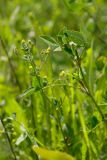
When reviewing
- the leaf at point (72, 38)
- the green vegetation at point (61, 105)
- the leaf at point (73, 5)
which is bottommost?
the green vegetation at point (61, 105)

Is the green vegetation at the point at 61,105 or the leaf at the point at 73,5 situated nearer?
the green vegetation at the point at 61,105

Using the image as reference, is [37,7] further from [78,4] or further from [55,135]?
[55,135]

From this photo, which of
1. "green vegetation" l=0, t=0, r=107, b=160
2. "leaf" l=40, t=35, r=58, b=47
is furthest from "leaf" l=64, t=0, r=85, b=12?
"leaf" l=40, t=35, r=58, b=47

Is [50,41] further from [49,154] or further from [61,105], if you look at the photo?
[49,154]

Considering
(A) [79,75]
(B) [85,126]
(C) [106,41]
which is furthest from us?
(C) [106,41]

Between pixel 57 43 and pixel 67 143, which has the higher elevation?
pixel 57 43

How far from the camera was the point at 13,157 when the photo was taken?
5.87ft

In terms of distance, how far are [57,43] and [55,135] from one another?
43 centimetres

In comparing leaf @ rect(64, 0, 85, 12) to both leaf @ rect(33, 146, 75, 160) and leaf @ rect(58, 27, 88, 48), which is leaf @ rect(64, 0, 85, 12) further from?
leaf @ rect(33, 146, 75, 160)

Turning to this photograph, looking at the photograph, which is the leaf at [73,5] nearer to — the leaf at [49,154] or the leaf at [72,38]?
the leaf at [72,38]

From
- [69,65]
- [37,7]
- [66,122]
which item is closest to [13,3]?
[37,7]

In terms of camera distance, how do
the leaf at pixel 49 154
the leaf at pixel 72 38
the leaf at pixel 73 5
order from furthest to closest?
the leaf at pixel 73 5, the leaf at pixel 72 38, the leaf at pixel 49 154

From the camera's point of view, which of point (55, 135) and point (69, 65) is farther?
point (69, 65)

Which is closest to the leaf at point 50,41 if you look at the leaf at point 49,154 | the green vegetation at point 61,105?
the green vegetation at point 61,105
